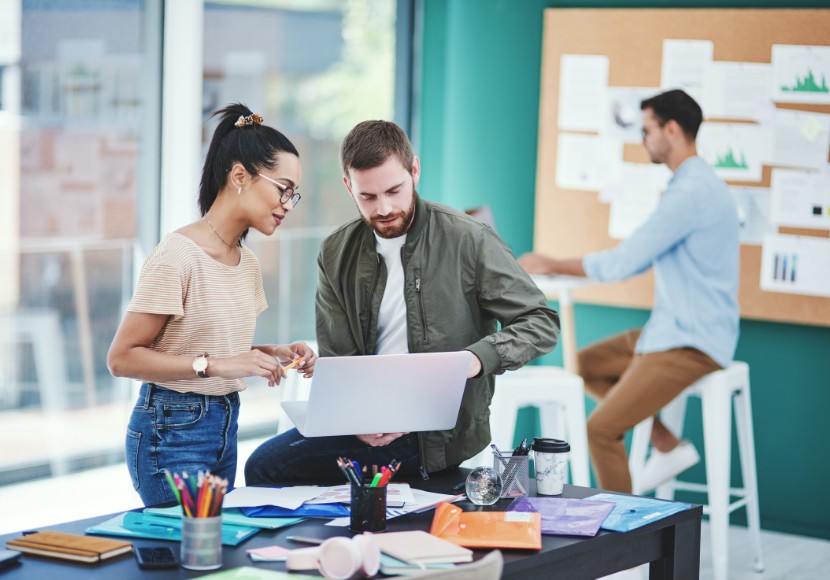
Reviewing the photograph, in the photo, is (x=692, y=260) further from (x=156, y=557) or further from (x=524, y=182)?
(x=156, y=557)

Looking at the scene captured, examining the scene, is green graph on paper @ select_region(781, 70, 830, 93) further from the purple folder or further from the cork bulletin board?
the purple folder

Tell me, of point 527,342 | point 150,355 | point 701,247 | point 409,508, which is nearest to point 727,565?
point 701,247

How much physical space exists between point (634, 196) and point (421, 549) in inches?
125

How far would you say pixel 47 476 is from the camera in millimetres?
4707

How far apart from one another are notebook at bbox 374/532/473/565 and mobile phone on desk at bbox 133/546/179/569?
361mm

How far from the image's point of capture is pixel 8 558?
1.91m

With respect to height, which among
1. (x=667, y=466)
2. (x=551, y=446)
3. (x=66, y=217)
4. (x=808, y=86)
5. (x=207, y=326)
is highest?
(x=808, y=86)

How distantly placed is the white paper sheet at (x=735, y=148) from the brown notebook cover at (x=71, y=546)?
3.38 m

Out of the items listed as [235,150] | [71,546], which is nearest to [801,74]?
A: [235,150]

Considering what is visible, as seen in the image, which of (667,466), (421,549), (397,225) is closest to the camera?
(421,549)

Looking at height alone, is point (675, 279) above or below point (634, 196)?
below

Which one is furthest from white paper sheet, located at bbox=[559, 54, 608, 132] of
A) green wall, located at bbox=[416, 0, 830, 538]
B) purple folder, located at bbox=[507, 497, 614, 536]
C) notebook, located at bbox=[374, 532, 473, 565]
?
notebook, located at bbox=[374, 532, 473, 565]

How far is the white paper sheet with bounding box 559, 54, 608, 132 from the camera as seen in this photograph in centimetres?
497

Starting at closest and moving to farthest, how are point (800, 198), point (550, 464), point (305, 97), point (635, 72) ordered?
1. point (550, 464)
2. point (800, 198)
3. point (635, 72)
4. point (305, 97)
